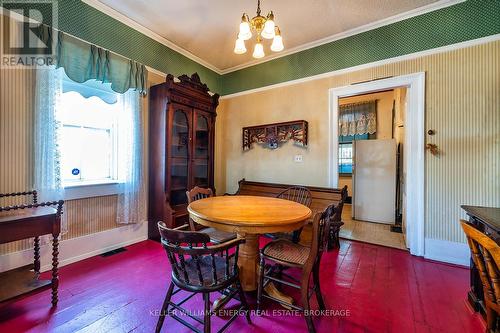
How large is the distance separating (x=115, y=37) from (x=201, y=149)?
1.91 metres

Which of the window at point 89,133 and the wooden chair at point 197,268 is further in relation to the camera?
the window at point 89,133

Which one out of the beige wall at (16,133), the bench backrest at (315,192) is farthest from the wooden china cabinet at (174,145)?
the beige wall at (16,133)

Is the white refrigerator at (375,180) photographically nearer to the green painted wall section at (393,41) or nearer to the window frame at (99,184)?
the green painted wall section at (393,41)

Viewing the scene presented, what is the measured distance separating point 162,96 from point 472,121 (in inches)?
155

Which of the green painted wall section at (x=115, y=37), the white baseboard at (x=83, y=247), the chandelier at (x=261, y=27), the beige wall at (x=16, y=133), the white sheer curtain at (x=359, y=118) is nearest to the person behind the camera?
the chandelier at (x=261, y=27)

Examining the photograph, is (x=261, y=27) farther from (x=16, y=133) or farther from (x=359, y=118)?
(x=359, y=118)

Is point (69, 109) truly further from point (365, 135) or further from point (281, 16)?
point (365, 135)

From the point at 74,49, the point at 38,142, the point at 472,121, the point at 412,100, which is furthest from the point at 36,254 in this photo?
the point at 472,121

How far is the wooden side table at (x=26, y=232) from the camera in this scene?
153cm

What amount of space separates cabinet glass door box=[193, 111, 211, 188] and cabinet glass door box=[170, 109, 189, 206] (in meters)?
0.17

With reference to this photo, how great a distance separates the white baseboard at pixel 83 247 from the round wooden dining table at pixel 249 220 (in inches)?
65.3

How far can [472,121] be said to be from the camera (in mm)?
2459

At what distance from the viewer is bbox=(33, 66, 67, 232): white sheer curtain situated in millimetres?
2139

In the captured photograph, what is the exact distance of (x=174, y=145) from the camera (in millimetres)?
3229
